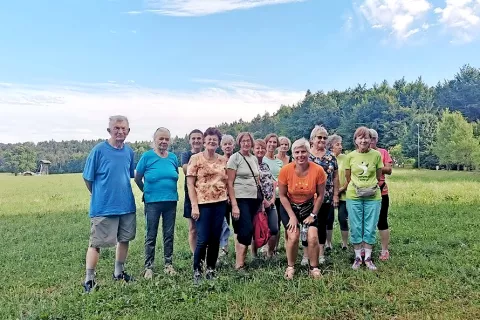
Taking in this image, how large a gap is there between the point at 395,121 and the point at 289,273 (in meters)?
79.2

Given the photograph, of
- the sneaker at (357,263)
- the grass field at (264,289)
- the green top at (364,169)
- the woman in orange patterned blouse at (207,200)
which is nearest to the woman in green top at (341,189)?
the grass field at (264,289)

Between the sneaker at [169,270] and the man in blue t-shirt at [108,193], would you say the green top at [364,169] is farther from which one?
the man in blue t-shirt at [108,193]

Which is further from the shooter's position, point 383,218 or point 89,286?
point 383,218

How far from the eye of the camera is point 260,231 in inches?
243

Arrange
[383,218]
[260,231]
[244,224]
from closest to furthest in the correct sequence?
1. [244,224]
2. [260,231]
3. [383,218]

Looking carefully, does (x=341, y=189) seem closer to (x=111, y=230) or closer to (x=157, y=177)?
(x=157, y=177)

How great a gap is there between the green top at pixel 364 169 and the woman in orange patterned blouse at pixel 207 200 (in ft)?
6.67

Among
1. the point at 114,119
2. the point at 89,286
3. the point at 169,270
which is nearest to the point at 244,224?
the point at 169,270

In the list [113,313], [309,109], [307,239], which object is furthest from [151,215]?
[309,109]

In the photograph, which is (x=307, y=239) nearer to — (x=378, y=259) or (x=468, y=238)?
(x=378, y=259)

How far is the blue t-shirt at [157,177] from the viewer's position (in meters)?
6.10

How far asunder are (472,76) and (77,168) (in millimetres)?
89794

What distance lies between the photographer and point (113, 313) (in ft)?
15.0

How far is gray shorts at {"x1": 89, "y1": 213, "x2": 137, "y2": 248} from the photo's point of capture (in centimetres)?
561
